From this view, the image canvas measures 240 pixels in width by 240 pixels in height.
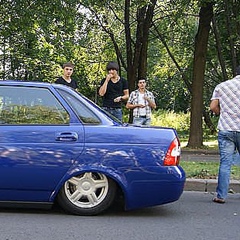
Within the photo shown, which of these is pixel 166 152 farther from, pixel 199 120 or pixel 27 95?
pixel 199 120

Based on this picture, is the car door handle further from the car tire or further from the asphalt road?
the asphalt road

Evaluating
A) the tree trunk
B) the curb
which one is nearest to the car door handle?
the curb

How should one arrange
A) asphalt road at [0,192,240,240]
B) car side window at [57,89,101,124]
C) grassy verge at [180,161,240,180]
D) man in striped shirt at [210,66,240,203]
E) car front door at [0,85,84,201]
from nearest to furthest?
asphalt road at [0,192,240,240] < car front door at [0,85,84,201] < car side window at [57,89,101,124] < man in striped shirt at [210,66,240,203] < grassy verge at [180,161,240,180]

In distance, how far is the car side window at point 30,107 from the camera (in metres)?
5.69

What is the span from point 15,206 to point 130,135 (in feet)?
5.02

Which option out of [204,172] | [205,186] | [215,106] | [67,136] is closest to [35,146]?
[67,136]

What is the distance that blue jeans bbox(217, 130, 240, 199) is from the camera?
664cm

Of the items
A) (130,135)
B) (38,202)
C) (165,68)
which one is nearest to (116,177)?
(130,135)

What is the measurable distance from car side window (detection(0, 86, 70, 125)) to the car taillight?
1187mm

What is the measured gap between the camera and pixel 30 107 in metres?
5.70

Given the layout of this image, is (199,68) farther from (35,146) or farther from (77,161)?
(35,146)

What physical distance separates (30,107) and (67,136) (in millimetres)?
554

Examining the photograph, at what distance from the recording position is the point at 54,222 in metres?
5.33

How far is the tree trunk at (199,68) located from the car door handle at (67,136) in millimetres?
11030
